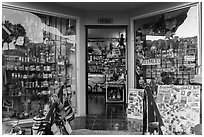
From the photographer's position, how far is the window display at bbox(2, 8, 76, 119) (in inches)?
173

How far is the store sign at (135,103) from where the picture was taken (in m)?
5.15

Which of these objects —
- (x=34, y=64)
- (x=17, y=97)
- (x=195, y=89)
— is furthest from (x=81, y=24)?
(x=195, y=89)

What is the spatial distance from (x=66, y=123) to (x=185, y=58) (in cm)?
258

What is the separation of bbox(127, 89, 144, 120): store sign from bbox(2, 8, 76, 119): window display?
1.40m

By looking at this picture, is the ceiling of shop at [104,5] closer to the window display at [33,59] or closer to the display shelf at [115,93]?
the window display at [33,59]

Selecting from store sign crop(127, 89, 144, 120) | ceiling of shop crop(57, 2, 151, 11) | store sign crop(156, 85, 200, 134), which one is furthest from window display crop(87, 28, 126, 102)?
store sign crop(156, 85, 200, 134)

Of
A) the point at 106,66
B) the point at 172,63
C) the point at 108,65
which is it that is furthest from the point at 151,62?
the point at 106,66

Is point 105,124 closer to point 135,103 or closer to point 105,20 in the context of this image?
point 135,103

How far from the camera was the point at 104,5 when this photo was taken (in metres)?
5.28

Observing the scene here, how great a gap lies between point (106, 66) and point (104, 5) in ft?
14.6

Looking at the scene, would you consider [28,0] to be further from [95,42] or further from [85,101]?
[95,42]

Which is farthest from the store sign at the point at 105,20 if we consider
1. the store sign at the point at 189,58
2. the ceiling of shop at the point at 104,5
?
the store sign at the point at 189,58

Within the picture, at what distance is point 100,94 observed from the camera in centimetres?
1029

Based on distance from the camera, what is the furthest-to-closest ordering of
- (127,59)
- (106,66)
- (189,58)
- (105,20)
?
(106,66) → (127,59) → (105,20) → (189,58)
